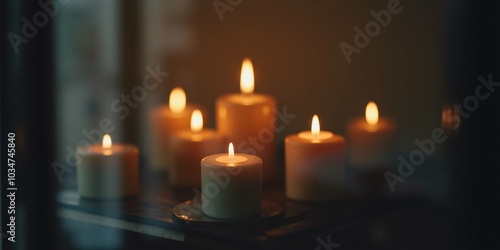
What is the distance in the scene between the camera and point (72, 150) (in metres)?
1.04

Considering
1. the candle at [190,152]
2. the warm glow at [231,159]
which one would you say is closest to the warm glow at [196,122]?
the candle at [190,152]

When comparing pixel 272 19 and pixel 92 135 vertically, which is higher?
pixel 272 19

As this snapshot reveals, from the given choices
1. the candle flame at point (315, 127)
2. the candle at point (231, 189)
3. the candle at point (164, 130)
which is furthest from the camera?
the candle at point (164, 130)

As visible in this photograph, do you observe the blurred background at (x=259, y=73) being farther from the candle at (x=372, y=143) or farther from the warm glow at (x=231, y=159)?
the warm glow at (x=231, y=159)

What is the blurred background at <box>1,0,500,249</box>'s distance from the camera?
74 cm

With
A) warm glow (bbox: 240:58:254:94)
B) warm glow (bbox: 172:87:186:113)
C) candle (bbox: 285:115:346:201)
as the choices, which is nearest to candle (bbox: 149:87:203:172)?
warm glow (bbox: 172:87:186:113)

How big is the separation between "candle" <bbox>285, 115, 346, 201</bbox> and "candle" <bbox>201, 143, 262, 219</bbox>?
85mm

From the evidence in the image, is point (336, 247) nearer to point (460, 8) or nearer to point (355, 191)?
point (355, 191)

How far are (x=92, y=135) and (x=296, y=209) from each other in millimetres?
439

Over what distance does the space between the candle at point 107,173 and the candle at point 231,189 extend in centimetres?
15

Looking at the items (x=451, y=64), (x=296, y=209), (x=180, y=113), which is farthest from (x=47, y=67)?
(x=451, y=64)

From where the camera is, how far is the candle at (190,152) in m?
0.86

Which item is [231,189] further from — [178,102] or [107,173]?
[178,102]

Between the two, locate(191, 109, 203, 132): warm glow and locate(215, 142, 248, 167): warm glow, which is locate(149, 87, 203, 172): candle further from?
locate(215, 142, 248, 167): warm glow
